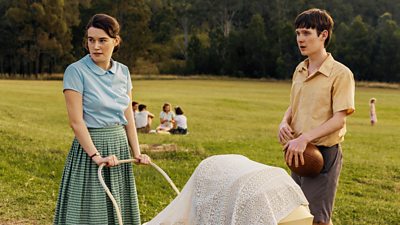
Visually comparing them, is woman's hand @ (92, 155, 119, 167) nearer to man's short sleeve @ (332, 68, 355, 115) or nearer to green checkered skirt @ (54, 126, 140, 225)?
green checkered skirt @ (54, 126, 140, 225)

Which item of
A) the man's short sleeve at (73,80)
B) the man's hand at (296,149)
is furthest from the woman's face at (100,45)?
the man's hand at (296,149)

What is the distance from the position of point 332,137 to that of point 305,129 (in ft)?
0.59

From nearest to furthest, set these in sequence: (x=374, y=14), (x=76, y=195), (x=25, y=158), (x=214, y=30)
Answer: (x=76, y=195) → (x=25, y=158) → (x=214, y=30) → (x=374, y=14)

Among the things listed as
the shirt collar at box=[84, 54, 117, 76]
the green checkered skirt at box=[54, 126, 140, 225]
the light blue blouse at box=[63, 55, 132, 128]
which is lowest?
the green checkered skirt at box=[54, 126, 140, 225]

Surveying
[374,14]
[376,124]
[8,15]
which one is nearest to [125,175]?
[376,124]

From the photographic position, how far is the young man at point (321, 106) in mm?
3854

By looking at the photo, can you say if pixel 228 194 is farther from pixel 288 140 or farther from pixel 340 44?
pixel 340 44

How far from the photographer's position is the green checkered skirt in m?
4.27

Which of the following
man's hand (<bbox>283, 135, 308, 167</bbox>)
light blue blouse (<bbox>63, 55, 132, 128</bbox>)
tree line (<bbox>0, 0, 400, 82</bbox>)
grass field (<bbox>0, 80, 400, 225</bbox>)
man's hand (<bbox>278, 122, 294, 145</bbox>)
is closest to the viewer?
man's hand (<bbox>283, 135, 308, 167</bbox>)

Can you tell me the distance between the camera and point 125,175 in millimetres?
4488

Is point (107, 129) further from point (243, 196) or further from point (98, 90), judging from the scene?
point (243, 196)

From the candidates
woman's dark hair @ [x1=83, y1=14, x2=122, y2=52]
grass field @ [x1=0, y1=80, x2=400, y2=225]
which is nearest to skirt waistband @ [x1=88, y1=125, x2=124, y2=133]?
woman's dark hair @ [x1=83, y1=14, x2=122, y2=52]

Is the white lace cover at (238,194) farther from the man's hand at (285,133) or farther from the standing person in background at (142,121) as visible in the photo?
the standing person in background at (142,121)

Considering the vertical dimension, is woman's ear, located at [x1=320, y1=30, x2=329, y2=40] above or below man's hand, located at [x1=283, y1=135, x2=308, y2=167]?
above
